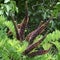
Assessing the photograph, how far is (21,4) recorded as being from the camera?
12.3 feet

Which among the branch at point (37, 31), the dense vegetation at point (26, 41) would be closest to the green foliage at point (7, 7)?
the dense vegetation at point (26, 41)

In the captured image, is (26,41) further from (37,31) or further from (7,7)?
(7,7)

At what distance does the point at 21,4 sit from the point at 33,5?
17 cm

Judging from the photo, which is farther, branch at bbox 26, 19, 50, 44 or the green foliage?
the green foliage

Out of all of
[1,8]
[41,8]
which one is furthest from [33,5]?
[1,8]

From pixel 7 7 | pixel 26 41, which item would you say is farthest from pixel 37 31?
pixel 7 7

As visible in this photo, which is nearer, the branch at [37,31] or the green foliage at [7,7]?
the branch at [37,31]

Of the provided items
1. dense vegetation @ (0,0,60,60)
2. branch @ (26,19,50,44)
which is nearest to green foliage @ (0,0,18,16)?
dense vegetation @ (0,0,60,60)

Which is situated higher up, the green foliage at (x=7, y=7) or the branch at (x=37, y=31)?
the branch at (x=37, y=31)

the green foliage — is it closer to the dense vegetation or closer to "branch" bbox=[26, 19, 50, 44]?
the dense vegetation

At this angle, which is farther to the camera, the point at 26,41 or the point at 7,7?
the point at 7,7

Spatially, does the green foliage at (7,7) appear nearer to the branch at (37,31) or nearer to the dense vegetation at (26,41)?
the dense vegetation at (26,41)

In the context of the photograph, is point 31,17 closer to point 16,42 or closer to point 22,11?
point 22,11

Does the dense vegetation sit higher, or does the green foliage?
the dense vegetation
